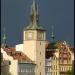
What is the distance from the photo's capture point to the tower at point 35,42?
88500 millimetres

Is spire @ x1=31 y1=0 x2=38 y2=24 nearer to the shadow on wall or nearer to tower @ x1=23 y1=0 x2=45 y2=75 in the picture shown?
tower @ x1=23 y1=0 x2=45 y2=75

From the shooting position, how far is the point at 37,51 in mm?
89125

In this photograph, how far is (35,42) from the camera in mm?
89500

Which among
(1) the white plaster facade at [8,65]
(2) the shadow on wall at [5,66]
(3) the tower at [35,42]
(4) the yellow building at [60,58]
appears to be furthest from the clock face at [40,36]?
(2) the shadow on wall at [5,66]

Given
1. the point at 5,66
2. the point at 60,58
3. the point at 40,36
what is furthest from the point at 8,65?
the point at 60,58

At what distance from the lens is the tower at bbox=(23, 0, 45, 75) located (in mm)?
88500

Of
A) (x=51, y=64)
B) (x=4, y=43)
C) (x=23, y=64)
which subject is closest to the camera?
(x=23, y=64)

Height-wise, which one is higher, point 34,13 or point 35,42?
point 34,13

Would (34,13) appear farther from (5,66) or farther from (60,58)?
(5,66)

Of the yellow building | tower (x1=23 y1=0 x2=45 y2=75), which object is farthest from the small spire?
the yellow building

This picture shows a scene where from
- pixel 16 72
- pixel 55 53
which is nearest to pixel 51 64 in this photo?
pixel 55 53

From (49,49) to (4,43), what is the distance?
396 inches

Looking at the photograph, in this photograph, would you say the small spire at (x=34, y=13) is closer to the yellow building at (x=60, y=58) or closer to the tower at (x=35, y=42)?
the tower at (x=35, y=42)

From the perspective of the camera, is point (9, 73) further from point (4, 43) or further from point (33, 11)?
point (4, 43)
